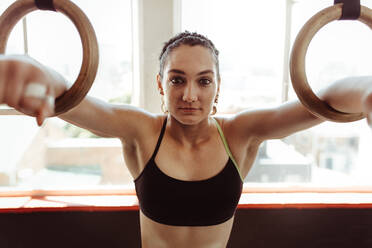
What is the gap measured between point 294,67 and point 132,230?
106cm

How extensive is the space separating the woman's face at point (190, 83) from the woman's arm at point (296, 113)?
141mm

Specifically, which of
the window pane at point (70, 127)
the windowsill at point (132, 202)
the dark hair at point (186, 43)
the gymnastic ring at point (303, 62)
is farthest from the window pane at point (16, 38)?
the gymnastic ring at point (303, 62)

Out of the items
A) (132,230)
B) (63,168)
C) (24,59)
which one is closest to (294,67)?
(24,59)

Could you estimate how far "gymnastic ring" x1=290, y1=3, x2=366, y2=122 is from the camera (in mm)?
511

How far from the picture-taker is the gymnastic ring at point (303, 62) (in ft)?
1.68

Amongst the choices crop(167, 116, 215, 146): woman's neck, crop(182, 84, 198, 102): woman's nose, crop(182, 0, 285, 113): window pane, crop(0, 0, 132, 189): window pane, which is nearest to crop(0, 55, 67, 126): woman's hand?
crop(182, 84, 198, 102): woman's nose

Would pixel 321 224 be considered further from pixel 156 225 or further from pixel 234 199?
pixel 156 225

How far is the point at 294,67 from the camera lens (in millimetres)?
535

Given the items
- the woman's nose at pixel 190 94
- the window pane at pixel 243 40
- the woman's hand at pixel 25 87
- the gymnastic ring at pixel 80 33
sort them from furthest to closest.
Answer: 1. the window pane at pixel 243 40
2. the woman's nose at pixel 190 94
3. the gymnastic ring at pixel 80 33
4. the woman's hand at pixel 25 87

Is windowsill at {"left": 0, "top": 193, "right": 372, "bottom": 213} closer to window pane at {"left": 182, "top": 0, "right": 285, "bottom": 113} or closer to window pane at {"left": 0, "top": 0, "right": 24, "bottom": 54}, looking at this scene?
window pane at {"left": 182, "top": 0, "right": 285, "bottom": 113}

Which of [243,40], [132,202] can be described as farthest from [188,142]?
[243,40]

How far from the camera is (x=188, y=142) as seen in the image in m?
0.82

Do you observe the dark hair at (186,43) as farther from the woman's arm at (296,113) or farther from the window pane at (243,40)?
the window pane at (243,40)

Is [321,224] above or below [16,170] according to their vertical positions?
below
